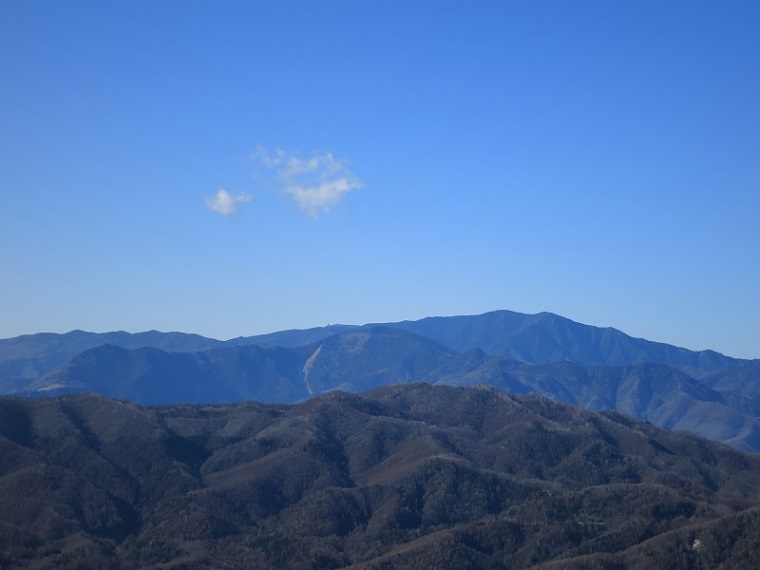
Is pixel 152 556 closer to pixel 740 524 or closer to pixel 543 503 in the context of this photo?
pixel 543 503

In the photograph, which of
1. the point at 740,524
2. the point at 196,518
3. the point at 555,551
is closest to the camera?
the point at 740,524

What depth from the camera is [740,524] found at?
154 meters

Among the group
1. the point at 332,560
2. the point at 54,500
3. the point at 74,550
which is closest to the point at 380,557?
the point at 332,560

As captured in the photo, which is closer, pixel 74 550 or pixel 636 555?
pixel 636 555

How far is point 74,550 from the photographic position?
568 ft

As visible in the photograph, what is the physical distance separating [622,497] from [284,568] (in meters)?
70.4

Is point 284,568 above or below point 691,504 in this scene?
below

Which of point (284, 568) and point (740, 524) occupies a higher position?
point (740, 524)

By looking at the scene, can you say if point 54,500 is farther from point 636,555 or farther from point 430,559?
point 636,555

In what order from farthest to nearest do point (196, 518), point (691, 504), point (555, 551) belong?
point (196, 518) < point (691, 504) < point (555, 551)

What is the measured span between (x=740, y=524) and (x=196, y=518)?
351 ft

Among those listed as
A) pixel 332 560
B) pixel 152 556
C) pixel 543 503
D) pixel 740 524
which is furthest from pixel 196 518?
pixel 740 524

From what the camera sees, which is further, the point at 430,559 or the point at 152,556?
the point at 152,556

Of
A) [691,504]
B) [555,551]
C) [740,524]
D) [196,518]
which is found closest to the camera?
[740,524]
